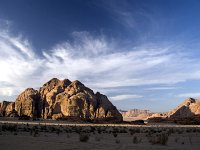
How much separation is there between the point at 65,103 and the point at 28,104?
13.3 metres

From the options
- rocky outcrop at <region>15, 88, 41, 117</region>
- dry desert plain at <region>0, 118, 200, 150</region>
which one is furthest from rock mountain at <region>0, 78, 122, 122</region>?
dry desert plain at <region>0, 118, 200, 150</region>

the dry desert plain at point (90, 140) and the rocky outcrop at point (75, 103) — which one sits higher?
the rocky outcrop at point (75, 103)

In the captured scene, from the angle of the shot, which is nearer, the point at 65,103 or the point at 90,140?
the point at 90,140

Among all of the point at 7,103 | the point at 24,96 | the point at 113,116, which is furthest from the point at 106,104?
the point at 7,103

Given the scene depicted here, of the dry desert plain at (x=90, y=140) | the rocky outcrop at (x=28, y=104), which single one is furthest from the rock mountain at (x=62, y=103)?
the dry desert plain at (x=90, y=140)

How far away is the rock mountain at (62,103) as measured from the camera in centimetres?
7700

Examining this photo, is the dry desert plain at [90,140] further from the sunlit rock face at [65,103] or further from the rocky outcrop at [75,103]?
the rocky outcrop at [75,103]

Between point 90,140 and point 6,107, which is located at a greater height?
point 6,107

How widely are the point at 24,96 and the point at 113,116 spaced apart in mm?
30570

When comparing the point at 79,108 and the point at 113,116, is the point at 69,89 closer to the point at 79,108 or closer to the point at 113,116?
the point at 79,108

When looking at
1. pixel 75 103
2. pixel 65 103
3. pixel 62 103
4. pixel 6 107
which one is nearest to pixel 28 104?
pixel 62 103

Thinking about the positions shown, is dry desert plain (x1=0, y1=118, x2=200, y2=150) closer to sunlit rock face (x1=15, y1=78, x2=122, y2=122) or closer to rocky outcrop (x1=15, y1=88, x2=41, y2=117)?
sunlit rock face (x1=15, y1=78, x2=122, y2=122)

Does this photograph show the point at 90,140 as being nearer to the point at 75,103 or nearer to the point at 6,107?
the point at 75,103

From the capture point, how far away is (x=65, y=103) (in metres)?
79.2
